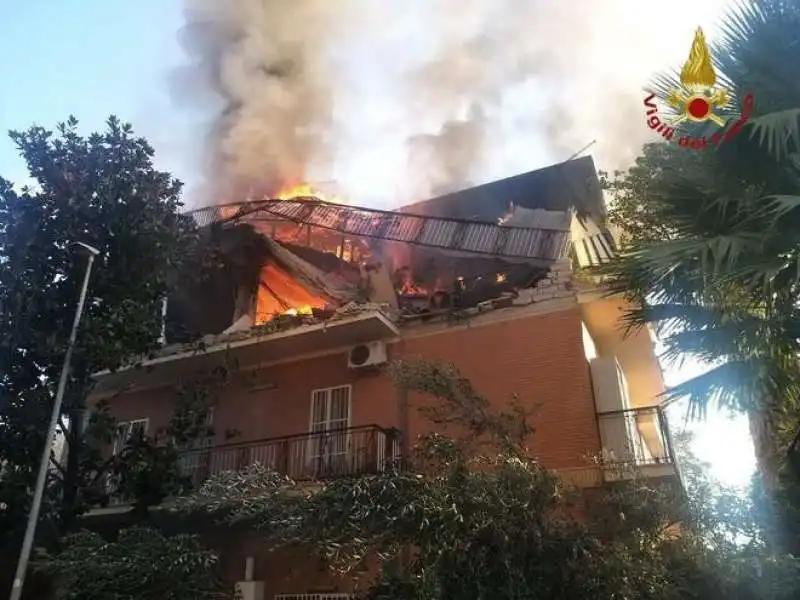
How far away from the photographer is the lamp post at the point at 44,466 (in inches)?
318

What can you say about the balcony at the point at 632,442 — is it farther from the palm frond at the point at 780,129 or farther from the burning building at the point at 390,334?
the palm frond at the point at 780,129

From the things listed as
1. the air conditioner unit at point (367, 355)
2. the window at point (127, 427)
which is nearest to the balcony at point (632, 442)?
the air conditioner unit at point (367, 355)

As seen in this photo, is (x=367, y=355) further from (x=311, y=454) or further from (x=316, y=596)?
(x=316, y=596)

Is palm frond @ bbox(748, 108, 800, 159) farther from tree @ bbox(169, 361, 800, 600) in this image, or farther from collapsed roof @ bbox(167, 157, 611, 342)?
collapsed roof @ bbox(167, 157, 611, 342)

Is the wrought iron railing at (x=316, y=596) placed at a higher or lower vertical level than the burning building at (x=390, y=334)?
lower

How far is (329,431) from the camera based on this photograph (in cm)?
1110

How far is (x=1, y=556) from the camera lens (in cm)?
1030

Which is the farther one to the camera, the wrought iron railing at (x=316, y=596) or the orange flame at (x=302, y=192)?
the orange flame at (x=302, y=192)

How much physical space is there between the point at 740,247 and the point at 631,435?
4772 millimetres

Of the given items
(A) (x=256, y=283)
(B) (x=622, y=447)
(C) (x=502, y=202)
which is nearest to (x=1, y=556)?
(A) (x=256, y=283)

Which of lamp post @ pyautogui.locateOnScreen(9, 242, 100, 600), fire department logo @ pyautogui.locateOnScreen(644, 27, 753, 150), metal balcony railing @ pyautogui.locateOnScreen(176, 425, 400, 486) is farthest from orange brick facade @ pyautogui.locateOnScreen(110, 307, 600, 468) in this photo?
fire department logo @ pyautogui.locateOnScreen(644, 27, 753, 150)

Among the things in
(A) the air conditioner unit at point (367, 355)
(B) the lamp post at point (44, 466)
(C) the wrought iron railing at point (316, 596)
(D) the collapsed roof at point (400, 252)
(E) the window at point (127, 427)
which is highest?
(D) the collapsed roof at point (400, 252)

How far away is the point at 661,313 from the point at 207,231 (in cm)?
979

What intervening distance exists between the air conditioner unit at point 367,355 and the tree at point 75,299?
2742 millimetres
